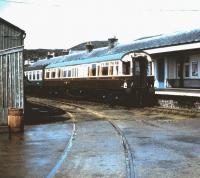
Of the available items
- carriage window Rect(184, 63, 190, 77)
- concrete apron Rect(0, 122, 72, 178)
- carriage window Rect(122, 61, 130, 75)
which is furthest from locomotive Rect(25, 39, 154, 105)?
concrete apron Rect(0, 122, 72, 178)

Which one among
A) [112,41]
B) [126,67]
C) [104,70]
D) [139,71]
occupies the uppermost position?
[112,41]

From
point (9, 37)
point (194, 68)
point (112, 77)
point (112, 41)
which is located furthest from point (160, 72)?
point (9, 37)

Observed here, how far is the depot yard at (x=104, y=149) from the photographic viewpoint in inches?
338

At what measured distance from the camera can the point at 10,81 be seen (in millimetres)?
16062

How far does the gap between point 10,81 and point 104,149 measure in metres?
6.28

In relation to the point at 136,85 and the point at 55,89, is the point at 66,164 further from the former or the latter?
the point at 55,89

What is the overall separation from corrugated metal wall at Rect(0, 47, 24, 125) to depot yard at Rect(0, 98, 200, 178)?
3.59 ft

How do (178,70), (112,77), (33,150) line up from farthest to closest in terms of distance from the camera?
1. (178,70)
2. (112,77)
3. (33,150)

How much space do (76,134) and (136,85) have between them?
39.3 ft

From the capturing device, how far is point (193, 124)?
16.8 metres

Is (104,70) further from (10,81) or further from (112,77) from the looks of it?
(10,81)

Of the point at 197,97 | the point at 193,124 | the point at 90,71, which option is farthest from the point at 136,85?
the point at 193,124

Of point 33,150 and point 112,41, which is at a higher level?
point 112,41

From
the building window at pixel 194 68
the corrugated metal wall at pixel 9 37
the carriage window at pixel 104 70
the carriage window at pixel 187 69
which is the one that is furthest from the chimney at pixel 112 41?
the corrugated metal wall at pixel 9 37
